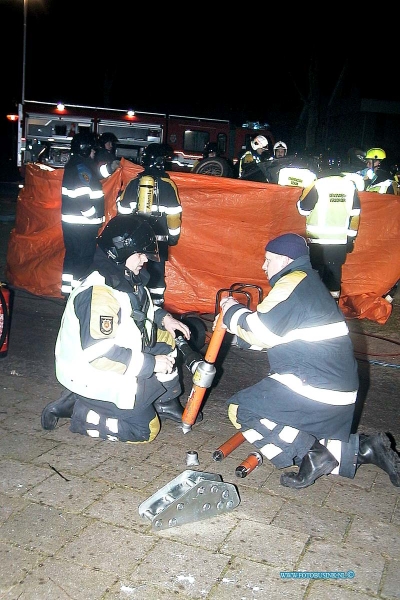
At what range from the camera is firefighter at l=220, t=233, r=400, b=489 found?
4027 mm

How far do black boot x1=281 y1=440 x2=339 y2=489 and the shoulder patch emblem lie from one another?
1403 mm

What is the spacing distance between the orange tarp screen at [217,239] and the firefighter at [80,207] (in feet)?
2.56

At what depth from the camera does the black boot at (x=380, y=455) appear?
4246 millimetres

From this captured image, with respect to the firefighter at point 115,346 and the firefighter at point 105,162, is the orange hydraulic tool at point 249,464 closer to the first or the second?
the firefighter at point 115,346

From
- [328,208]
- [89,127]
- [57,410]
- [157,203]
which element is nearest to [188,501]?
[57,410]

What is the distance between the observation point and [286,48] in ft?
112

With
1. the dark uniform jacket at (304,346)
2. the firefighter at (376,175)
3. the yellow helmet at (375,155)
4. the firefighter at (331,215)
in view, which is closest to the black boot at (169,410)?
the dark uniform jacket at (304,346)

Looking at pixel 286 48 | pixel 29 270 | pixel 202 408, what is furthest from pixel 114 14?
pixel 202 408

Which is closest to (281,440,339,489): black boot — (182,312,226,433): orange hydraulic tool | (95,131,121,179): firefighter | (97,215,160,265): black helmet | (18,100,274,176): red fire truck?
(182,312,226,433): orange hydraulic tool

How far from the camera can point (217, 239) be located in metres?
8.43

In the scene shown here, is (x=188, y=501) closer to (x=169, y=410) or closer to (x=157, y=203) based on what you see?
(x=169, y=410)

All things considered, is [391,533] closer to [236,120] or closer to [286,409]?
[286,409]

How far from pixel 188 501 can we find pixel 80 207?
4469 mm

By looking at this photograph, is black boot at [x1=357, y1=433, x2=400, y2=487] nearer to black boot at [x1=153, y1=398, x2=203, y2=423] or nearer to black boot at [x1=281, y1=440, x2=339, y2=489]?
black boot at [x1=281, y1=440, x2=339, y2=489]
